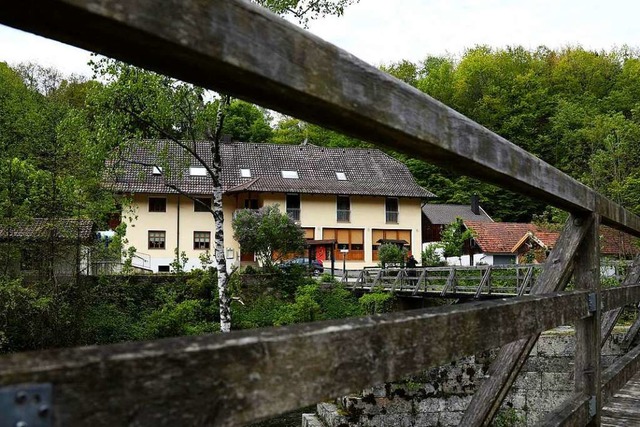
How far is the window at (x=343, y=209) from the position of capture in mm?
33875

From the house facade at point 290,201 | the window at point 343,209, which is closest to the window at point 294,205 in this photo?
the house facade at point 290,201

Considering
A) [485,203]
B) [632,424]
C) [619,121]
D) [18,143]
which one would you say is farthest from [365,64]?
[485,203]

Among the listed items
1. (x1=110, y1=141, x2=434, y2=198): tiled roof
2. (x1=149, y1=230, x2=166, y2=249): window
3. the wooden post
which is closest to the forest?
the wooden post

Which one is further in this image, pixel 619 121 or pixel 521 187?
pixel 619 121

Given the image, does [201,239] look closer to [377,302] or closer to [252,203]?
[252,203]

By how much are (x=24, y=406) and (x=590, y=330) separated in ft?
7.21

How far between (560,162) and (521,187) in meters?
41.1

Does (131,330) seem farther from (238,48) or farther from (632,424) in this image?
(238,48)

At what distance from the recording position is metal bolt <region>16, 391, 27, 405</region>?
2.07ft

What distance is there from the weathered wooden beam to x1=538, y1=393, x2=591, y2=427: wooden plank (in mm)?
62

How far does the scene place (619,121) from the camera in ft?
91.8

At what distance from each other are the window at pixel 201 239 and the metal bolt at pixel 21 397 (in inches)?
1272

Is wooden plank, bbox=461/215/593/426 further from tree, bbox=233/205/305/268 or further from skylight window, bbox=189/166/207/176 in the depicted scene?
skylight window, bbox=189/166/207/176

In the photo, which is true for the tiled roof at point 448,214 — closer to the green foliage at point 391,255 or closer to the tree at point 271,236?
the green foliage at point 391,255
